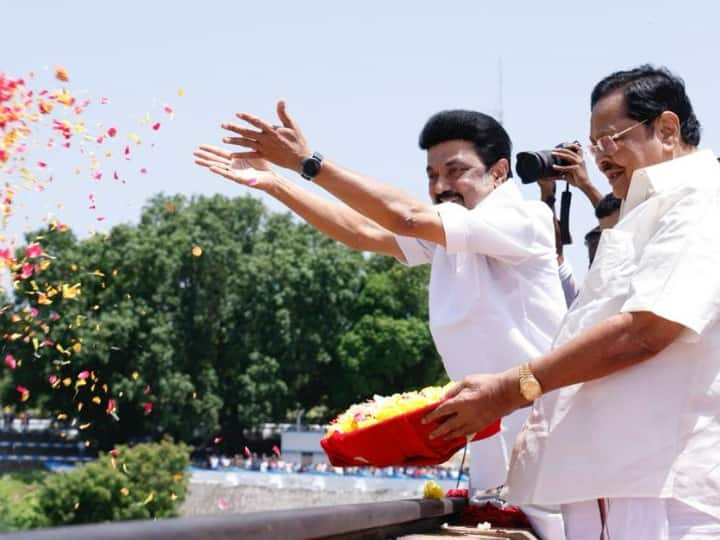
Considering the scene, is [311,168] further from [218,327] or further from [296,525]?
[218,327]

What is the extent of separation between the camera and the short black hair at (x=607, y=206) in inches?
183

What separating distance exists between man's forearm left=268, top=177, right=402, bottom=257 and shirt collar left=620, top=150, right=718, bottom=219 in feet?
4.95

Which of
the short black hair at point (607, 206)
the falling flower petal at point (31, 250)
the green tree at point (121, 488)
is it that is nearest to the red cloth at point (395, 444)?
the short black hair at point (607, 206)

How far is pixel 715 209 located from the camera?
253 centimetres

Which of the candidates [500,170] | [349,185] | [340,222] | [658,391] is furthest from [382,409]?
[340,222]

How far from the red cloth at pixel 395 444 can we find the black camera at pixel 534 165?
1375 mm

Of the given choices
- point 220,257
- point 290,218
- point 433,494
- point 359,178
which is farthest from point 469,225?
point 290,218

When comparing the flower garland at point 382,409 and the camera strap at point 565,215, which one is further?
the camera strap at point 565,215

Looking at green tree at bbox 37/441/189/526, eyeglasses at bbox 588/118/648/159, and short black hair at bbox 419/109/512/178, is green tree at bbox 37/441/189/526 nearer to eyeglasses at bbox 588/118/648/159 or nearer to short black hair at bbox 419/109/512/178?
short black hair at bbox 419/109/512/178

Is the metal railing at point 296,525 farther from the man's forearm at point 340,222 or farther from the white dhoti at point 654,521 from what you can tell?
the man's forearm at point 340,222

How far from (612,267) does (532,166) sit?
1477 millimetres

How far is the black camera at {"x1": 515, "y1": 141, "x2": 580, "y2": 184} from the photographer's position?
13.4 ft

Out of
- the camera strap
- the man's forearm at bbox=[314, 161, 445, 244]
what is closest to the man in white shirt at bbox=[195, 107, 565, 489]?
the man's forearm at bbox=[314, 161, 445, 244]

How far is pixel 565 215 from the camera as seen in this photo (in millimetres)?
4359
